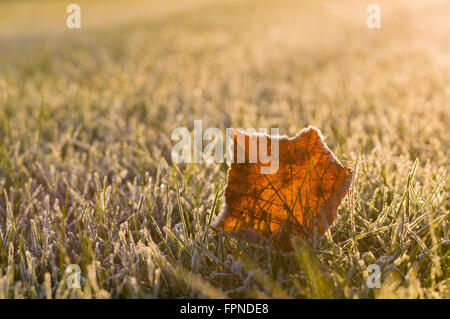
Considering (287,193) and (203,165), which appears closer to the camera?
(287,193)

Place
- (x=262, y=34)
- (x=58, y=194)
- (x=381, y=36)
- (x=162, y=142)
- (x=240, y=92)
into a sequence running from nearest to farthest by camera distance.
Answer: (x=58, y=194) < (x=162, y=142) < (x=240, y=92) < (x=381, y=36) < (x=262, y=34)

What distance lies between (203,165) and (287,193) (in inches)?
28.7

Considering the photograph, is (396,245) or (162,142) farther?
(162,142)

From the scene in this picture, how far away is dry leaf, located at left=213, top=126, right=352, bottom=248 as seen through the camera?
1170 mm

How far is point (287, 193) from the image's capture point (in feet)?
4.02

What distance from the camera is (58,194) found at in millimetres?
1709

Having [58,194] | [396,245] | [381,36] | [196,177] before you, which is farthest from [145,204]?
[381,36]

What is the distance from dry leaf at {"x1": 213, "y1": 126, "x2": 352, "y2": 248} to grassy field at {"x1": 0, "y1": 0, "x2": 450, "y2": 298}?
0.20ft

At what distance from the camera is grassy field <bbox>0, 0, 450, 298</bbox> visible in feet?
3.79

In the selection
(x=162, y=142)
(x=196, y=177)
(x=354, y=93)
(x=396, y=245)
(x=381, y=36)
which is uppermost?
(x=381, y=36)

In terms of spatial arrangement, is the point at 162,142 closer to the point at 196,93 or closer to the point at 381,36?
the point at 196,93

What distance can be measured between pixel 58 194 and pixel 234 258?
87 cm

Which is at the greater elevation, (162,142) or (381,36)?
(381,36)
